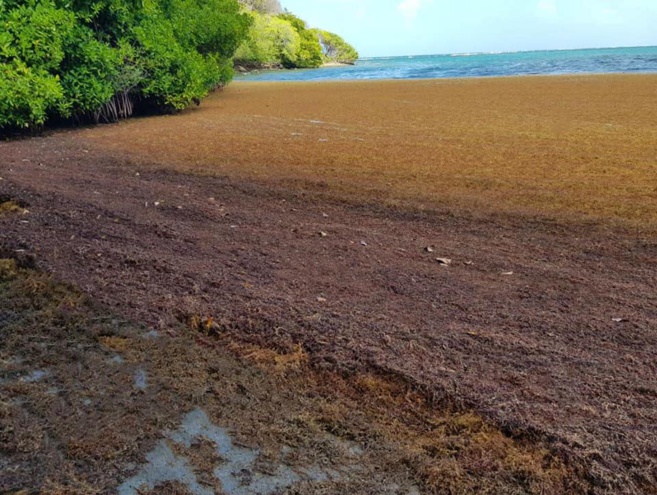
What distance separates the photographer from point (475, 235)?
4.54 metres

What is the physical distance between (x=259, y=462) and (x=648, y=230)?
12.6 ft

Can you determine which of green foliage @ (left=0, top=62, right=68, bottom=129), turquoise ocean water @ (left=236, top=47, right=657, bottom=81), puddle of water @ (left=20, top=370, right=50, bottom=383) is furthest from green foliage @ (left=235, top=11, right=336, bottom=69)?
puddle of water @ (left=20, top=370, right=50, bottom=383)

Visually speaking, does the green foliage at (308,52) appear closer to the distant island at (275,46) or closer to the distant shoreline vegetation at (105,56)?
the distant island at (275,46)

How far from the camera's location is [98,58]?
10.8 meters

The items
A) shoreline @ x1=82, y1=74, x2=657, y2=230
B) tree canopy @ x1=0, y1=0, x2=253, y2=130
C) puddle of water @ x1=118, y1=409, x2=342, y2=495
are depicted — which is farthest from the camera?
tree canopy @ x1=0, y1=0, x2=253, y2=130

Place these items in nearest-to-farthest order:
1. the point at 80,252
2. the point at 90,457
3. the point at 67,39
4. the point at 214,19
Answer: the point at 90,457 → the point at 80,252 → the point at 67,39 → the point at 214,19

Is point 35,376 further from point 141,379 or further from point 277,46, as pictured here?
point 277,46

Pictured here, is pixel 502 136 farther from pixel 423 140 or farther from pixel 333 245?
pixel 333 245

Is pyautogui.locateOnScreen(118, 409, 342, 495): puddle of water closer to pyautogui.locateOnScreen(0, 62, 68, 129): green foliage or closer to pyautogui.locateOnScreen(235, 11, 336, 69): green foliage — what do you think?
pyautogui.locateOnScreen(0, 62, 68, 129): green foliage

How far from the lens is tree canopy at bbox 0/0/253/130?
930cm

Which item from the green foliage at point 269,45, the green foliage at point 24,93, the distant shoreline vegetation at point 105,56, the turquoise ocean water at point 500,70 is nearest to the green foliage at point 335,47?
the green foliage at point 269,45

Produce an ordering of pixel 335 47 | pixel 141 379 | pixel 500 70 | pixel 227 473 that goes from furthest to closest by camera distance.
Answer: pixel 335 47, pixel 500 70, pixel 141 379, pixel 227 473

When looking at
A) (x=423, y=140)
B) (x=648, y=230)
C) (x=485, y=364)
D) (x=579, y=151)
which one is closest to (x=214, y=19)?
(x=423, y=140)

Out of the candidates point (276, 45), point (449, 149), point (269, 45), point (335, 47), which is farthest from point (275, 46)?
point (449, 149)
